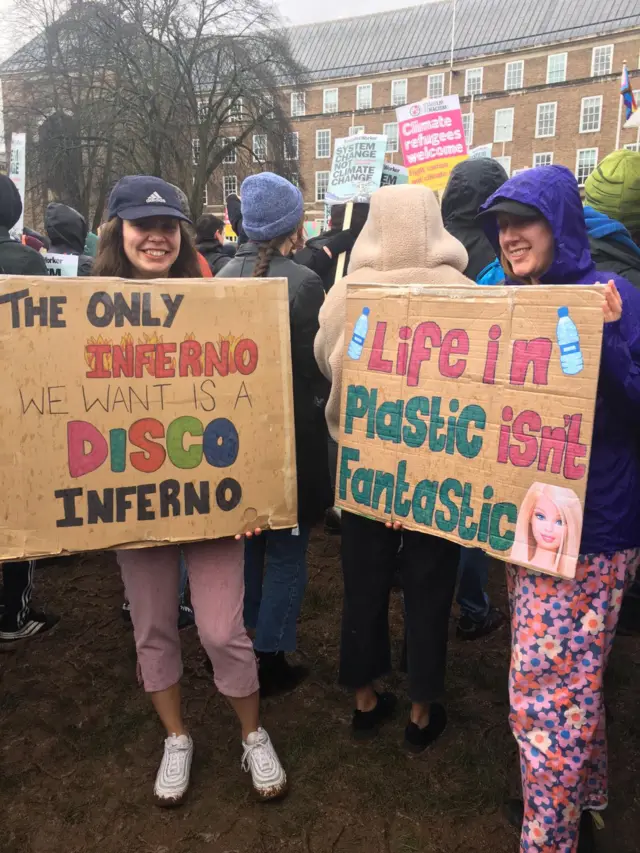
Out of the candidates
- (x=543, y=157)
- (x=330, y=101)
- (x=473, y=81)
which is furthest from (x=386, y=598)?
(x=330, y=101)

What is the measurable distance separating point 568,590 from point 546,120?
48.1m

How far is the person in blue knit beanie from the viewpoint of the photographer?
96.0 inches

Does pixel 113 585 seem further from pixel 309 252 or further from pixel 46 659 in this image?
pixel 309 252

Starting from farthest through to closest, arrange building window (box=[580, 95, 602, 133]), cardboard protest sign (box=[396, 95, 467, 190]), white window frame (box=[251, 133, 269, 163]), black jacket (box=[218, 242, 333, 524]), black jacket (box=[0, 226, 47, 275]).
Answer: building window (box=[580, 95, 602, 133]) < white window frame (box=[251, 133, 269, 163]) < cardboard protest sign (box=[396, 95, 467, 190]) < black jacket (box=[0, 226, 47, 275]) < black jacket (box=[218, 242, 333, 524])

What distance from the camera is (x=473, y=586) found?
3.20m

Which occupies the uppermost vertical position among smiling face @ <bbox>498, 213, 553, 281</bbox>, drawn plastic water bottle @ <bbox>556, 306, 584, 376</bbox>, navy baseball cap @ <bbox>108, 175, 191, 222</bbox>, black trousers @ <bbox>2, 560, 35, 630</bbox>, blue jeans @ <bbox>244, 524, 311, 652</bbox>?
navy baseball cap @ <bbox>108, 175, 191, 222</bbox>

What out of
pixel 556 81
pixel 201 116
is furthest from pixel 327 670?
pixel 556 81

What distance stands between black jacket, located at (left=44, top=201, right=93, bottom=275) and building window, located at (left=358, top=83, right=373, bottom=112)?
4938 cm

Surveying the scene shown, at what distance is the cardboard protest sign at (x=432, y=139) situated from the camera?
5.77 m

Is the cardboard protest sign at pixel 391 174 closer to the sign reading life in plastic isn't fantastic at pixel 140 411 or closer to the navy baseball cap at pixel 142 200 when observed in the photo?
the navy baseball cap at pixel 142 200

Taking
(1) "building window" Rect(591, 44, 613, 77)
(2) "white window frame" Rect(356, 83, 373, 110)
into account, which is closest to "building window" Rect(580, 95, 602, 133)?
(1) "building window" Rect(591, 44, 613, 77)

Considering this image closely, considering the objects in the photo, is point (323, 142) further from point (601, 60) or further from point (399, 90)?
point (601, 60)

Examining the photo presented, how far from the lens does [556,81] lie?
4281 cm

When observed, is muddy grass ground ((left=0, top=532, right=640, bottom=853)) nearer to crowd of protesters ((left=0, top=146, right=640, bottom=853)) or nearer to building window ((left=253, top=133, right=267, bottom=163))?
crowd of protesters ((left=0, top=146, right=640, bottom=853))
